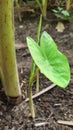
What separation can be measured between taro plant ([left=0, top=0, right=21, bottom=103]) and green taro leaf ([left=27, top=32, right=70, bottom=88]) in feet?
0.36

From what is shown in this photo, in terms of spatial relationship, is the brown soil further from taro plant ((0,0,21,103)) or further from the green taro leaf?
the green taro leaf

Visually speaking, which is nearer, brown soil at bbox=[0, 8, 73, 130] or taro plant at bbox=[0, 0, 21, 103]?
taro plant at bbox=[0, 0, 21, 103]

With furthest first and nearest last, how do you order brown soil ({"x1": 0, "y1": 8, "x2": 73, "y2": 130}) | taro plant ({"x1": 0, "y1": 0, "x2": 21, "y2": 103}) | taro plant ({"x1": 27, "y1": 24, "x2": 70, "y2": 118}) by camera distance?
brown soil ({"x1": 0, "y1": 8, "x2": 73, "y2": 130})
taro plant ({"x1": 0, "y1": 0, "x2": 21, "y2": 103})
taro plant ({"x1": 27, "y1": 24, "x2": 70, "y2": 118})

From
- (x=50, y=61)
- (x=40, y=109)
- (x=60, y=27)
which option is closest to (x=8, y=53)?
(x=50, y=61)

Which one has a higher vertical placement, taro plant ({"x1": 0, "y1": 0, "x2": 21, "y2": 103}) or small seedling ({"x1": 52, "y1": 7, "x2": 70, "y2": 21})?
taro plant ({"x1": 0, "y1": 0, "x2": 21, "y2": 103})

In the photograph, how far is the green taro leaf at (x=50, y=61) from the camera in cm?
75

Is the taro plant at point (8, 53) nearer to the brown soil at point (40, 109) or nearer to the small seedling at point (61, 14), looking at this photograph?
the brown soil at point (40, 109)

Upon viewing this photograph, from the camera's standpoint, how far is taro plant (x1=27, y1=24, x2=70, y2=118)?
75cm

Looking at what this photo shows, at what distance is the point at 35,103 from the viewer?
1.10 metres

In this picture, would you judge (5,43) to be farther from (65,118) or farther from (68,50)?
(68,50)

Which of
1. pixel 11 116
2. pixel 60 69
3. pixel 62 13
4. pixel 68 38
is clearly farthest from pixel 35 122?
pixel 62 13

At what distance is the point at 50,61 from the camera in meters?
0.84

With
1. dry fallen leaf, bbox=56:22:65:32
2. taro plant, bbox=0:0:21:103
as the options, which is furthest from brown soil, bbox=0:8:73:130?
dry fallen leaf, bbox=56:22:65:32

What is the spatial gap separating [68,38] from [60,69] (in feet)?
2.32
